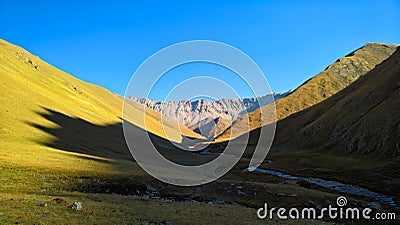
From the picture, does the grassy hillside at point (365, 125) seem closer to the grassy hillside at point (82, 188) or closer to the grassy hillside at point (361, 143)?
the grassy hillside at point (361, 143)

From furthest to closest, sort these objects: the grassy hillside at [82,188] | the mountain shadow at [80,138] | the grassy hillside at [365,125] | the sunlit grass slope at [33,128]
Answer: the grassy hillside at [365,125] < the mountain shadow at [80,138] < the sunlit grass slope at [33,128] < the grassy hillside at [82,188]

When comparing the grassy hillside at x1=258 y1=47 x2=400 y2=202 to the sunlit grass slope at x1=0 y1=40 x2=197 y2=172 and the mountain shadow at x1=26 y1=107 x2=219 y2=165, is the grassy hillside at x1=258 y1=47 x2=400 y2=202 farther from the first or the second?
the sunlit grass slope at x1=0 y1=40 x2=197 y2=172

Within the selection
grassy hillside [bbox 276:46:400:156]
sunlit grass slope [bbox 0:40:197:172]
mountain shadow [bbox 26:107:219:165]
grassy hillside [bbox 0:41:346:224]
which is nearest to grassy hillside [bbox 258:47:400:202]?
grassy hillside [bbox 276:46:400:156]

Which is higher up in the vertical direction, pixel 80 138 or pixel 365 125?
pixel 365 125

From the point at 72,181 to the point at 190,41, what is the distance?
26.6m

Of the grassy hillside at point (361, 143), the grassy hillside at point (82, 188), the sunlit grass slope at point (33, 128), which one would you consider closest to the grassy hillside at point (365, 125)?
the grassy hillside at point (361, 143)

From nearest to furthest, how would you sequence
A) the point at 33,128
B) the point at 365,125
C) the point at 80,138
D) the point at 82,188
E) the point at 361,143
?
the point at 82,188 < the point at 33,128 < the point at 80,138 < the point at 361,143 < the point at 365,125

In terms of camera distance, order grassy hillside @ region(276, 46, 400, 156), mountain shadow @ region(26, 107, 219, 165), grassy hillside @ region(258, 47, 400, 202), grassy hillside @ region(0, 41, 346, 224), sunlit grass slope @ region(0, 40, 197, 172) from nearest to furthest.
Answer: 1. grassy hillside @ region(0, 41, 346, 224)
2. sunlit grass slope @ region(0, 40, 197, 172)
3. grassy hillside @ region(258, 47, 400, 202)
4. mountain shadow @ region(26, 107, 219, 165)
5. grassy hillside @ region(276, 46, 400, 156)

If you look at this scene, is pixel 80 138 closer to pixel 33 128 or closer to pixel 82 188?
pixel 33 128

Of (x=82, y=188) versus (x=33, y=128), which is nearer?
(x=82, y=188)

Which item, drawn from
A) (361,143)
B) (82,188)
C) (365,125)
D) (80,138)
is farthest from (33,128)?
(365,125)

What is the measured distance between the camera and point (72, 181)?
140ft

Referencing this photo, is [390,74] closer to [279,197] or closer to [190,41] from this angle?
[279,197]

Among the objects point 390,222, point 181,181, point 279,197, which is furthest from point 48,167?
point 390,222
